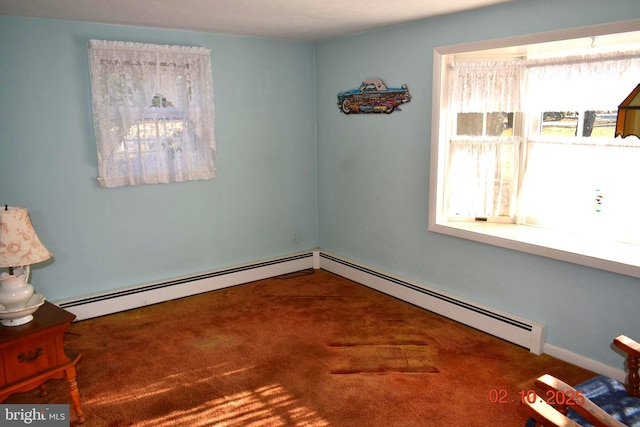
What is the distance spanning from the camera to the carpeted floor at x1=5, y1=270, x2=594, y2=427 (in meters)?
2.79

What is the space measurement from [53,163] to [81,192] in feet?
1.01

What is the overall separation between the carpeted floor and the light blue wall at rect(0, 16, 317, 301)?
0.54 metres

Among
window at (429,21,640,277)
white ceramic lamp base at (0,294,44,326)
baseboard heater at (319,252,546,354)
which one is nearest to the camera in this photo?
white ceramic lamp base at (0,294,44,326)

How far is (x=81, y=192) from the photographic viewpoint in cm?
395

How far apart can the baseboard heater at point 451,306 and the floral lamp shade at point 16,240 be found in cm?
291

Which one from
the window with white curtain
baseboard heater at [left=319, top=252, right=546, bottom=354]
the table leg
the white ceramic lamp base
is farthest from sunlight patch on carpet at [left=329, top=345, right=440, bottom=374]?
the window with white curtain

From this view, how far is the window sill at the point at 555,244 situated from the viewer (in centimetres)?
299

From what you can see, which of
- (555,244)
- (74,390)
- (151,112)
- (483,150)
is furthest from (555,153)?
(74,390)

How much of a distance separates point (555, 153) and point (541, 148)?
114mm

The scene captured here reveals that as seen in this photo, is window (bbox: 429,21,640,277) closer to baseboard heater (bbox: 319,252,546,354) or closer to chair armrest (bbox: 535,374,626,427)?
baseboard heater (bbox: 319,252,546,354)

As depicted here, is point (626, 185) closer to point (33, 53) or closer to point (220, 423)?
point (220, 423)

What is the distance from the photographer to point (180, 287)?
4.51 metres

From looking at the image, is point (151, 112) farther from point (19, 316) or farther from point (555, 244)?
point (555, 244)

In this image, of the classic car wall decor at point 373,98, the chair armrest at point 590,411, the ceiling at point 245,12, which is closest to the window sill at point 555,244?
the classic car wall decor at point 373,98
